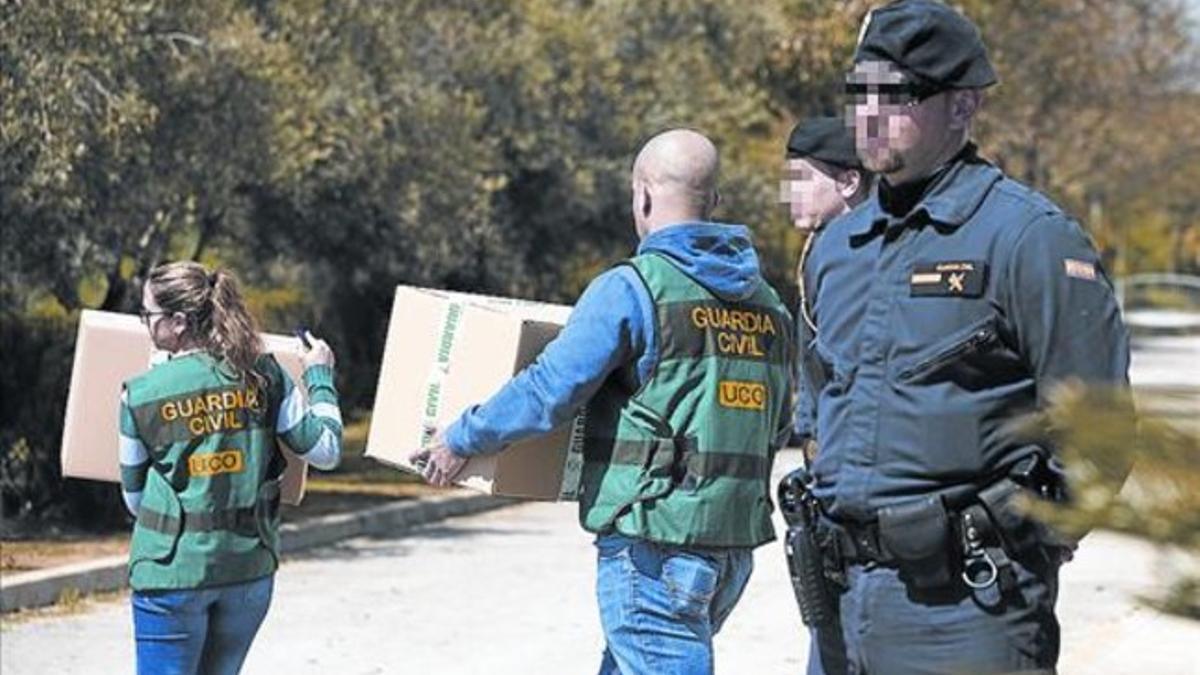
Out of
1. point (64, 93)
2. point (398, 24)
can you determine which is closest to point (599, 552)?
point (64, 93)

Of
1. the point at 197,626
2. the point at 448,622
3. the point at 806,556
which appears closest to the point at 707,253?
the point at 806,556

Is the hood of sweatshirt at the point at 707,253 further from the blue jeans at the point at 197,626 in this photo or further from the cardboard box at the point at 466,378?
the blue jeans at the point at 197,626

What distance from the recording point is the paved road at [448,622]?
9812 millimetres

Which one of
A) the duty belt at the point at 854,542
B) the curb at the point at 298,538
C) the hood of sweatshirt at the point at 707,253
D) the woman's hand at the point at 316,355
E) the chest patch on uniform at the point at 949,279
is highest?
the chest patch on uniform at the point at 949,279

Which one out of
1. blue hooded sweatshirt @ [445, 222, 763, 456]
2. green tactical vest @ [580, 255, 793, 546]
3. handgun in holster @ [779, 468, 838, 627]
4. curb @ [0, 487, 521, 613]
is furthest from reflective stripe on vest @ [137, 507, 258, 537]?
curb @ [0, 487, 521, 613]

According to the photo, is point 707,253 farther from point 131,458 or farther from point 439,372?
point 131,458

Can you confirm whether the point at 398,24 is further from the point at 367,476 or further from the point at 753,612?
the point at 753,612

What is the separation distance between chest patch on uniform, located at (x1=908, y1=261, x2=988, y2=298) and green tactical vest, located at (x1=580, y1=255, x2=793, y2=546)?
4.52ft

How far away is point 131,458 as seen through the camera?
580cm

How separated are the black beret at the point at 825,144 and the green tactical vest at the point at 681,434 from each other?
2.47 feet

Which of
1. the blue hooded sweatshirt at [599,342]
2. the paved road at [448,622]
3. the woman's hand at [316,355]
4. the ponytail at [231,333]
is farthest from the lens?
the paved road at [448,622]

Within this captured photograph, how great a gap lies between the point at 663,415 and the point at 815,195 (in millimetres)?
1037

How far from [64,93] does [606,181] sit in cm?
1150

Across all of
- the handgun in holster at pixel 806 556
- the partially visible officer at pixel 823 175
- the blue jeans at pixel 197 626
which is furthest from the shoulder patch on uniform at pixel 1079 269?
the blue jeans at pixel 197 626
